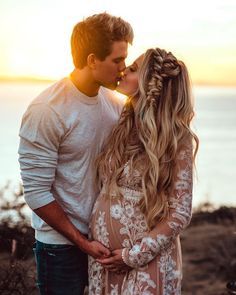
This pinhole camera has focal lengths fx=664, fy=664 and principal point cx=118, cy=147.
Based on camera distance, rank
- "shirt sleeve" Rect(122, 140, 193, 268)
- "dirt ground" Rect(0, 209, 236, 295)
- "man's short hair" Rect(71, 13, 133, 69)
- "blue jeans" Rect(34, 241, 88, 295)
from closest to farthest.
Result: 1. "shirt sleeve" Rect(122, 140, 193, 268)
2. "man's short hair" Rect(71, 13, 133, 69)
3. "blue jeans" Rect(34, 241, 88, 295)
4. "dirt ground" Rect(0, 209, 236, 295)

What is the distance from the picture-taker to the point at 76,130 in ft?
11.8

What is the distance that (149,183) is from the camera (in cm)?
342

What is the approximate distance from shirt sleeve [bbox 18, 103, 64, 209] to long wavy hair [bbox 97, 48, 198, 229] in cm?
30

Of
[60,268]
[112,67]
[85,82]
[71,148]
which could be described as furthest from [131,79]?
[60,268]

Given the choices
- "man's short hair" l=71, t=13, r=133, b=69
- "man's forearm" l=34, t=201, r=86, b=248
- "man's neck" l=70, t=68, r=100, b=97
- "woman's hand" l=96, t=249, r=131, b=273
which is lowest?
"woman's hand" l=96, t=249, r=131, b=273

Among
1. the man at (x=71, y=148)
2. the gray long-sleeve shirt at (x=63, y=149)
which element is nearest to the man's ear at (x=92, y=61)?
the man at (x=71, y=148)

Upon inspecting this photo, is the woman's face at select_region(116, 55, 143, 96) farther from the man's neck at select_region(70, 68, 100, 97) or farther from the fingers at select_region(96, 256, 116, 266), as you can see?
the fingers at select_region(96, 256, 116, 266)

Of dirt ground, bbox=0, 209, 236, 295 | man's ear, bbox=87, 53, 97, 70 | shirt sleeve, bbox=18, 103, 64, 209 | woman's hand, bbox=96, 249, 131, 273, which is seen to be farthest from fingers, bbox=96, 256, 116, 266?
dirt ground, bbox=0, 209, 236, 295

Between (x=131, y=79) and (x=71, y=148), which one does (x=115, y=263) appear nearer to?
(x=71, y=148)

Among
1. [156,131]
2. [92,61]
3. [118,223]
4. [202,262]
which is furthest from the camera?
[202,262]

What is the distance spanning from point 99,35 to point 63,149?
0.65 meters

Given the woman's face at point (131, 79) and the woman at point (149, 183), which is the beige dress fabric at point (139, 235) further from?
the woman's face at point (131, 79)

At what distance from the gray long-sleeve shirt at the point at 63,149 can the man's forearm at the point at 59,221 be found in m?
0.04

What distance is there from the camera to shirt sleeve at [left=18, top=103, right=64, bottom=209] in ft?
11.3
